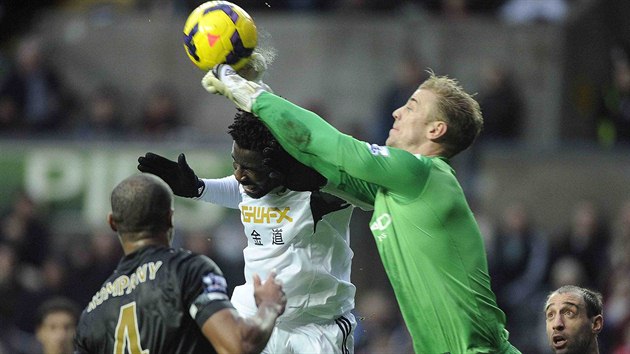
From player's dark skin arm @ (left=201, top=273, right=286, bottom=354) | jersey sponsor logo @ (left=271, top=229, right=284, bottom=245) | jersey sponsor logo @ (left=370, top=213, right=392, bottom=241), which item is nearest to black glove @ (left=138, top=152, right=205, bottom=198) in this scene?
jersey sponsor logo @ (left=271, top=229, right=284, bottom=245)

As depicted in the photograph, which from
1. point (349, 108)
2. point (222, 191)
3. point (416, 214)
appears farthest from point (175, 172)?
point (349, 108)

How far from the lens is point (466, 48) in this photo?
16.4 meters

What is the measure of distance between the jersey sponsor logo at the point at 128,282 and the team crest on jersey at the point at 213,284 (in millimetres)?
238

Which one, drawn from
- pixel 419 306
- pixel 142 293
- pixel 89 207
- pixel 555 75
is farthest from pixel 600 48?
pixel 142 293

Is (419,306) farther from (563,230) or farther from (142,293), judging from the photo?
(563,230)

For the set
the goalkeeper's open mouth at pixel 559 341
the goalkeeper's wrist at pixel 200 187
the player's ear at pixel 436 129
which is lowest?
the goalkeeper's open mouth at pixel 559 341

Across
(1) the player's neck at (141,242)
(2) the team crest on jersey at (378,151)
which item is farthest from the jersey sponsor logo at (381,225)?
(1) the player's neck at (141,242)

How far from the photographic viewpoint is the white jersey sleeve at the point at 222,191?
7.43 meters

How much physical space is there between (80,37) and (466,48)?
5658mm

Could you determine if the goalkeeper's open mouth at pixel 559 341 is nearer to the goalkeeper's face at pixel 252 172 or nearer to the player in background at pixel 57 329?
the goalkeeper's face at pixel 252 172

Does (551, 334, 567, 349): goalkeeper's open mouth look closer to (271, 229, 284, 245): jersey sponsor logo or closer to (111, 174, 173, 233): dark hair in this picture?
(271, 229, 284, 245): jersey sponsor logo

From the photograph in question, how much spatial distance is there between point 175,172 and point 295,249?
2.85 ft

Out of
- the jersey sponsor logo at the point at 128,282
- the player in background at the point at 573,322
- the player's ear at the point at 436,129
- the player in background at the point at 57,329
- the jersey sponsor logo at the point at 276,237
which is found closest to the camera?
the jersey sponsor logo at the point at 128,282

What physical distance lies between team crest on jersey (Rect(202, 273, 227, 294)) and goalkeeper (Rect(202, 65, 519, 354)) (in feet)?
2.74
